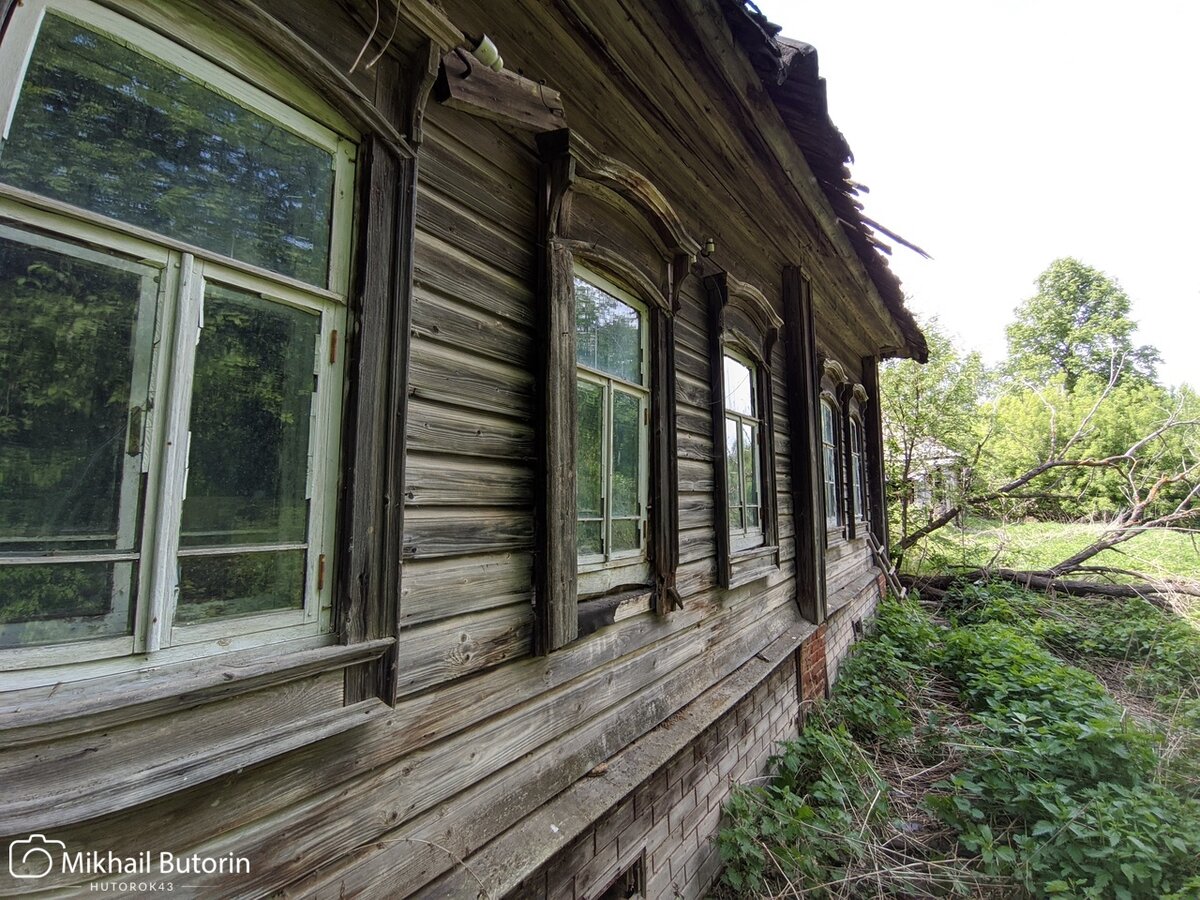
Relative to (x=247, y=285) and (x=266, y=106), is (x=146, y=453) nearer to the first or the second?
(x=247, y=285)

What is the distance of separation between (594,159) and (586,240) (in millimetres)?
336

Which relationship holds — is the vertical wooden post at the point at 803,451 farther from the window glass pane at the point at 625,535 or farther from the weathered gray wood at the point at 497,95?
the weathered gray wood at the point at 497,95

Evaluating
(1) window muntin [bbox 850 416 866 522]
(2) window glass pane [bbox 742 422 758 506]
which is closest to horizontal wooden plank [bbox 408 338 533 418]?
(2) window glass pane [bbox 742 422 758 506]

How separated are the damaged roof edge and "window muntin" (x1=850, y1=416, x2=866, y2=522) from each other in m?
3.10

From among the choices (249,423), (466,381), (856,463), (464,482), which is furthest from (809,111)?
(856,463)

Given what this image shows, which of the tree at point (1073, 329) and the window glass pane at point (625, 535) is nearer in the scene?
the window glass pane at point (625, 535)

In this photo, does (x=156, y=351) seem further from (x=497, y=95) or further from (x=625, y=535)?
(x=625, y=535)

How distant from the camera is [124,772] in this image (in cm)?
106

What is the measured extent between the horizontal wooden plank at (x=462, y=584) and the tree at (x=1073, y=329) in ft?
138

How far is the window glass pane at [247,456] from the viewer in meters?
1.25

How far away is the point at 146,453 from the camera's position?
1166mm

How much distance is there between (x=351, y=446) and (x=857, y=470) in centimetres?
811

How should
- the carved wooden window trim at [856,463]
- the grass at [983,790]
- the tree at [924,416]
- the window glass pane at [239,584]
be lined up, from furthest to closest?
the tree at [924,416]
the carved wooden window trim at [856,463]
the grass at [983,790]
the window glass pane at [239,584]

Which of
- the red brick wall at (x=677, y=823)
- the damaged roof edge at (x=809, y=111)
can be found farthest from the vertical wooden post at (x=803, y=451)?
the red brick wall at (x=677, y=823)
